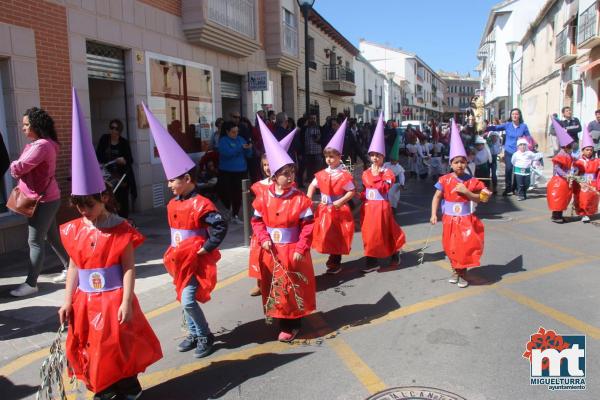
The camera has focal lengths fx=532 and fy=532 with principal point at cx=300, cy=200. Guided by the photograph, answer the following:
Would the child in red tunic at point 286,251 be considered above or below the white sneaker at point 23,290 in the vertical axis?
above

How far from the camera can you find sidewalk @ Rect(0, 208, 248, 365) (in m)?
4.54

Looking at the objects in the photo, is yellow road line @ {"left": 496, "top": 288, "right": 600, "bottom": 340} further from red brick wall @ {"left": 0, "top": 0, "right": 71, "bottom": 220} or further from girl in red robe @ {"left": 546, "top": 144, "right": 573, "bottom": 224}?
red brick wall @ {"left": 0, "top": 0, "right": 71, "bottom": 220}

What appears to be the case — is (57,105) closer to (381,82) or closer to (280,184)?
(280,184)

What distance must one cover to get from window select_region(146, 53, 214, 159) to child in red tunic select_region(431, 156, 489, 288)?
7088 mm

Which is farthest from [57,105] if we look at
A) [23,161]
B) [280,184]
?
[280,184]

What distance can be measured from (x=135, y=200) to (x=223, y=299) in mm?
5666

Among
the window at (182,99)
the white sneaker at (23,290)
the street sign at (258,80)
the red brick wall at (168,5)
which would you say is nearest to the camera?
the white sneaker at (23,290)

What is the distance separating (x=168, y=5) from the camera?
11.5 meters

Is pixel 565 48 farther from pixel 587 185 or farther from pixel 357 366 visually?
pixel 357 366

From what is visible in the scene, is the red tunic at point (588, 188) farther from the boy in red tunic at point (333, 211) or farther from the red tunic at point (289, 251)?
the red tunic at point (289, 251)

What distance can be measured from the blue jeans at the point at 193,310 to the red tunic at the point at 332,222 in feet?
7.84

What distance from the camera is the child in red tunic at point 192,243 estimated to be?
12.8ft

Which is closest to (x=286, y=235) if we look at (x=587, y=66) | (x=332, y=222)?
(x=332, y=222)

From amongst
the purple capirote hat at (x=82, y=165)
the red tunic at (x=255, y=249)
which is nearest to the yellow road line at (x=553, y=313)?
the red tunic at (x=255, y=249)
